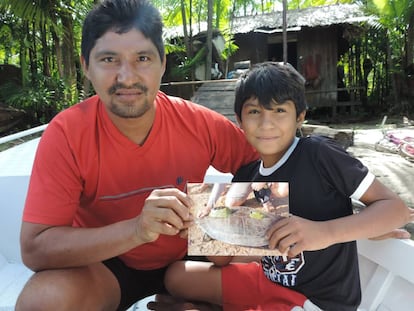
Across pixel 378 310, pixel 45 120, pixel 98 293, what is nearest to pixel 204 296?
pixel 98 293

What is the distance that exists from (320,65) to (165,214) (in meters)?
13.6

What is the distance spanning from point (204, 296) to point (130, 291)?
32 cm

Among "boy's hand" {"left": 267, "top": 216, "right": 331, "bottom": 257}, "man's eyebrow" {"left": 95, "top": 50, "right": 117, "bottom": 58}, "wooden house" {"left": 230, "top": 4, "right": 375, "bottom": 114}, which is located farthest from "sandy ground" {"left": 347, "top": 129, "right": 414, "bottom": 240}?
"wooden house" {"left": 230, "top": 4, "right": 375, "bottom": 114}

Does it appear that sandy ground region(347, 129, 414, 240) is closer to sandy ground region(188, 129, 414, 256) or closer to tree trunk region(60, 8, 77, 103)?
sandy ground region(188, 129, 414, 256)

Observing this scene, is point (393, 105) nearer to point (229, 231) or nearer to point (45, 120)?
point (45, 120)

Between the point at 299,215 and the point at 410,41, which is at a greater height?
the point at 410,41

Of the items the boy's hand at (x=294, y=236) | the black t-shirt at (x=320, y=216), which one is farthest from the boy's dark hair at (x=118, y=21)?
the boy's hand at (x=294, y=236)

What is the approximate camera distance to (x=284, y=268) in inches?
57.3

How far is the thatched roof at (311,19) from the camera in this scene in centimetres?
1245

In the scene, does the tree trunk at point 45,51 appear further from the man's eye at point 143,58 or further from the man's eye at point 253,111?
the man's eye at point 253,111

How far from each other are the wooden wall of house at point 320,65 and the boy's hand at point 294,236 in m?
13.1

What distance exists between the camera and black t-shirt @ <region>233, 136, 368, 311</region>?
54.8 inches

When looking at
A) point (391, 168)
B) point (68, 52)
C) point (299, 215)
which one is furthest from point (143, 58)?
point (68, 52)

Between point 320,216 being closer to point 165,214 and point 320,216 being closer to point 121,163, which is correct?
point 165,214
